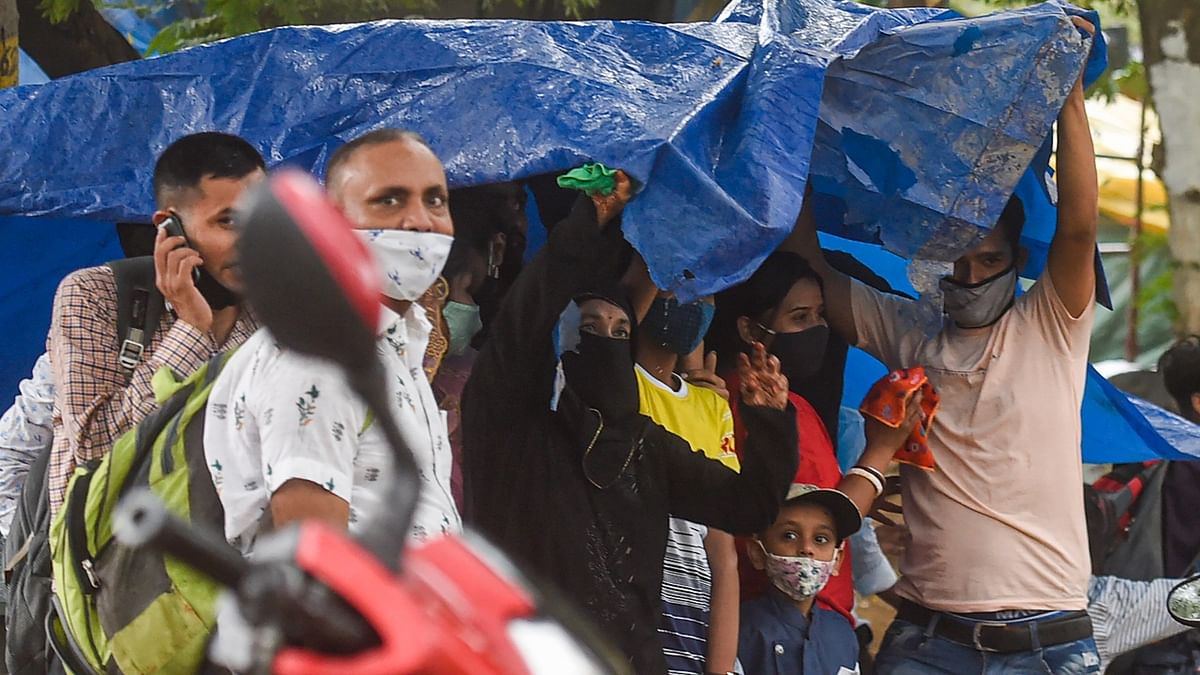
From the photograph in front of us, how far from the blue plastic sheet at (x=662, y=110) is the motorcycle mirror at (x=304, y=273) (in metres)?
2.10

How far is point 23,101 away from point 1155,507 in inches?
156

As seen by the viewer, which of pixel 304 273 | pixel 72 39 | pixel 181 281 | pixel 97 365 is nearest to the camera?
pixel 304 273

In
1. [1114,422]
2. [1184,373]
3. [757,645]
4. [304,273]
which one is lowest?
[1184,373]

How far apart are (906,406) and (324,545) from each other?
314cm

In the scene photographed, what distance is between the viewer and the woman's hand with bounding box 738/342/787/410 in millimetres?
3645

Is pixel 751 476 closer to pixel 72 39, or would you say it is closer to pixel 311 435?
pixel 311 435

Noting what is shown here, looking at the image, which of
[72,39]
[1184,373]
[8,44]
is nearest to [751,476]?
[1184,373]

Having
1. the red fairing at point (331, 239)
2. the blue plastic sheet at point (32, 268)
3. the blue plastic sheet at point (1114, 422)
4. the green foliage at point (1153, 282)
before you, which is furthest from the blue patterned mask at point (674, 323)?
the green foliage at point (1153, 282)

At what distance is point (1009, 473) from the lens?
3.93 metres

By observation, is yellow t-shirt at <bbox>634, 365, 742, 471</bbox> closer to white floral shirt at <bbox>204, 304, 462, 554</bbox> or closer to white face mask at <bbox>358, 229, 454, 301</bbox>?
white face mask at <bbox>358, 229, 454, 301</bbox>

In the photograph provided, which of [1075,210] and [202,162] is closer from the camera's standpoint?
[202,162]

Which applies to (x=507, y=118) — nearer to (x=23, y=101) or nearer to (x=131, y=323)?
(x=131, y=323)

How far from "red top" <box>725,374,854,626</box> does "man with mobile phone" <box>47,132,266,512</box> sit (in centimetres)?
162

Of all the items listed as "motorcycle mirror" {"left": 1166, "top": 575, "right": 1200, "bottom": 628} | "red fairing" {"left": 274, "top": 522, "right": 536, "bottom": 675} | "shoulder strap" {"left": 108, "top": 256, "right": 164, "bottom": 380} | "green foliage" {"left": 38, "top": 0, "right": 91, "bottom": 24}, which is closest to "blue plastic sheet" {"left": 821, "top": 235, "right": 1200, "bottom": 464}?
"motorcycle mirror" {"left": 1166, "top": 575, "right": 1200, "bottom": 628}
